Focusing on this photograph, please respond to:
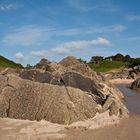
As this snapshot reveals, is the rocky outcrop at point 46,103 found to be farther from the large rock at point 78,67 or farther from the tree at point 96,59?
the tree at point 96,59

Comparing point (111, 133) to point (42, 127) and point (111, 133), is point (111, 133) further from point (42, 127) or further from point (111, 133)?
point (42, 127)

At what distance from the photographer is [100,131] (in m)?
13.8

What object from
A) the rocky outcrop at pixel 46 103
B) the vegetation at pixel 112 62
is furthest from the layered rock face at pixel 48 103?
the vegetation at pixel 112 62

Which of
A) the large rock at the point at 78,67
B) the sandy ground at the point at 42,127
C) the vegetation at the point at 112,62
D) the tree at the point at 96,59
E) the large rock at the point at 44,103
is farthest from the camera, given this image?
the tree at the point at 96,59

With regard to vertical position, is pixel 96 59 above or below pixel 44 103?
above

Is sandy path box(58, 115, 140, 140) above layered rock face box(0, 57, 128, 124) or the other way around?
the other way around

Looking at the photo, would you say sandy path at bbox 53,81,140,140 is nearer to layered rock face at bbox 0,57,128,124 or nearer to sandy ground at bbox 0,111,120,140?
sandy ground at bbox 0,111,120,140

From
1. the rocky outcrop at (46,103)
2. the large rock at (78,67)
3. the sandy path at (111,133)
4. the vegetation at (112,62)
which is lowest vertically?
the sandy path at (111,133)

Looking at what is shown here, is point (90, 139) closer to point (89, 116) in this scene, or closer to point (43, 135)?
point (43, 135)

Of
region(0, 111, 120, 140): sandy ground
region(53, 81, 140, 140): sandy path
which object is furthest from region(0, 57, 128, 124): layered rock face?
region(53, 81, 140, 140): sandy path

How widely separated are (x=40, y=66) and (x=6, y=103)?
13.4m

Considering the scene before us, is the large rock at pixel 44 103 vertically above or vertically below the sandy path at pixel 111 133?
above

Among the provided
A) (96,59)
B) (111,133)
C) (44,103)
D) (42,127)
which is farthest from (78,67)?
(96,59)

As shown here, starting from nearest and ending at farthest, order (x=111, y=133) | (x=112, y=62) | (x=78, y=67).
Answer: (x=111, y=133) < (x=78, y=67) < (x=112, y=62)
